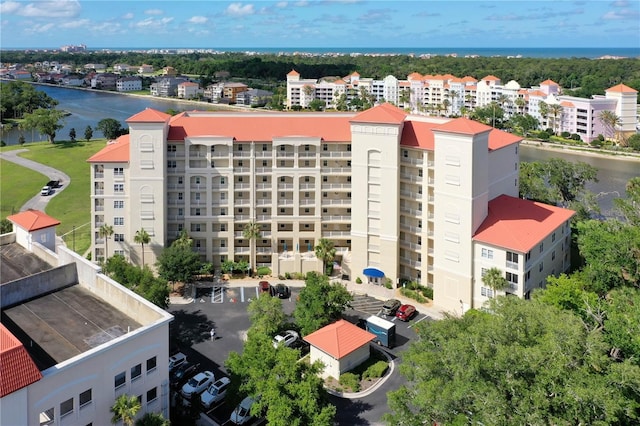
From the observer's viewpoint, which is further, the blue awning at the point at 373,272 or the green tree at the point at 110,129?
the green tree at the point at 110,129

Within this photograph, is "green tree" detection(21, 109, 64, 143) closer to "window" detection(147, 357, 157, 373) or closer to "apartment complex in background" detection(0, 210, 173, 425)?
"apartment complex in background" detection(0, 210, 173, 425)

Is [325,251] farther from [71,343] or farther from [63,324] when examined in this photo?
[71,343]

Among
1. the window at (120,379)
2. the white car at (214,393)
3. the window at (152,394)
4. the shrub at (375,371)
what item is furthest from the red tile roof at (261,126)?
the window at (120,379)

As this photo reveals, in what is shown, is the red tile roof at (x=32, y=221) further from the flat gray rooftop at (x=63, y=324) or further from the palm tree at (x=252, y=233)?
the palm tree at (x=252, y=233)

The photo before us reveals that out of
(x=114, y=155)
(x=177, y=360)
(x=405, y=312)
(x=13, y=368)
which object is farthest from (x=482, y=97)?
(x=13, y=368)

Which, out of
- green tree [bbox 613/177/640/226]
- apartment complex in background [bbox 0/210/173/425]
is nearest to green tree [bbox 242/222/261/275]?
apartment complex in background [bbox 0/210/173/425]

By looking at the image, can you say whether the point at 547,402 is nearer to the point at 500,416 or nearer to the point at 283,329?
the point at 500,416
